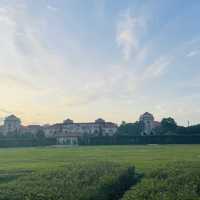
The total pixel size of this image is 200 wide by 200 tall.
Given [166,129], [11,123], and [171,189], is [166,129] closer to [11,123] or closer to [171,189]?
[11,123]

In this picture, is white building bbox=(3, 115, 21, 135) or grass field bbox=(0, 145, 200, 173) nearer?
grass field bbox=(0, 145, 200, 173)

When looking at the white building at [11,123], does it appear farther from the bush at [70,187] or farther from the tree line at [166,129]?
the bush at [70,187]

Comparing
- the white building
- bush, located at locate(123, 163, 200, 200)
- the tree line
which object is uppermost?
the white building

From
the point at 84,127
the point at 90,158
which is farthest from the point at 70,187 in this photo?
the point at 84,127

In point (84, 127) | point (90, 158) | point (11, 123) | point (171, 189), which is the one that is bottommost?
point (171, 189)

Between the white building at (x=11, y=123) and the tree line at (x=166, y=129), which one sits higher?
the white building at (x=11, y=123)

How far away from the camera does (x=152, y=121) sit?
467 feet

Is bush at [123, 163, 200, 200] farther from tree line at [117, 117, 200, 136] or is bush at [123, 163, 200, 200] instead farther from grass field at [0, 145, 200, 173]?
tree line at [117, 117, 200, 136]

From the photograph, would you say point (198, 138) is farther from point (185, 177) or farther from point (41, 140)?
point (185, 177)

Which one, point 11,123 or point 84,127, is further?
point 11,123

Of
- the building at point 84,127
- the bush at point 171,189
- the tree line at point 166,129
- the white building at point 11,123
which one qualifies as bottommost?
the bush at point 171,189

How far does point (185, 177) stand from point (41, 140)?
70.9 m

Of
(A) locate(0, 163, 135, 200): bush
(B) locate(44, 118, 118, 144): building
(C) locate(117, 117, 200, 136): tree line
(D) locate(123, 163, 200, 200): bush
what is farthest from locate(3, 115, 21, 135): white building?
(D) locate(123, 163, 200, 200): bush

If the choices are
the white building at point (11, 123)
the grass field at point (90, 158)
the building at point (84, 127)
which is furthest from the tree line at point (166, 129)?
the white building at point (11, 123)
